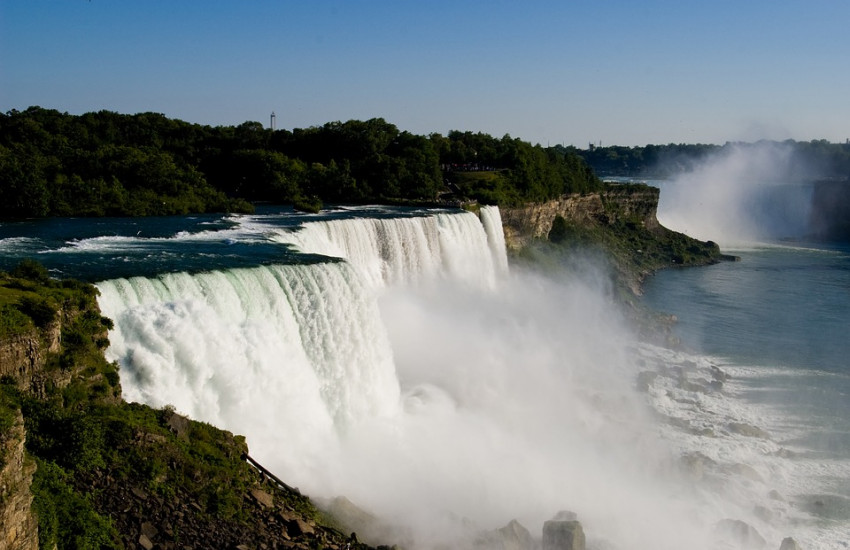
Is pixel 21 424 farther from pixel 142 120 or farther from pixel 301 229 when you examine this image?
pixel 142 120

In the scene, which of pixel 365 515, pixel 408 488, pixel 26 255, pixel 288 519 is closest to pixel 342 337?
pixel 408 488

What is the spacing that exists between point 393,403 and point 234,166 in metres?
26.8

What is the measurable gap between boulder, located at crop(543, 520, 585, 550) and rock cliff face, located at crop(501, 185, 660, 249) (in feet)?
91.3

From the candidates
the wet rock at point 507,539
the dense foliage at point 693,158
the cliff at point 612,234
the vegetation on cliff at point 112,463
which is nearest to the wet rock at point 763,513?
the wet rock at point 507,539

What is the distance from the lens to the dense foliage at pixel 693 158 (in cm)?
11075

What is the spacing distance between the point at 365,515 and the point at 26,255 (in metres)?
11.1

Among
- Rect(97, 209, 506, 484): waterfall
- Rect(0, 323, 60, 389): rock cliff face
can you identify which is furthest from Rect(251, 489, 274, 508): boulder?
Rect(0, 323, 60, 389): rock cliff face

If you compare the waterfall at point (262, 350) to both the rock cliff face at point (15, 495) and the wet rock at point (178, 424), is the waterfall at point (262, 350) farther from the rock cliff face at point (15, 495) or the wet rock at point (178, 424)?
the rock cliff face at point (15, 495)

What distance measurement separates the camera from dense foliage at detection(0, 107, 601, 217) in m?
28.8

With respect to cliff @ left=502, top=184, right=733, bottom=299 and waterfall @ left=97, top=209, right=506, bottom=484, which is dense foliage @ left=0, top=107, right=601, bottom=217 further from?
waterfall @ left=97, top=209, right=506, bottom=484

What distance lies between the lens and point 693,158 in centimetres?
12938

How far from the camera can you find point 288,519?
11.1 metres

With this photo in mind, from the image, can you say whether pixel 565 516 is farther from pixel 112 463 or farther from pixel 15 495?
pixel 15 495

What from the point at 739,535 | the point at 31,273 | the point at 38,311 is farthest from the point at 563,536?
the point at 31,273
